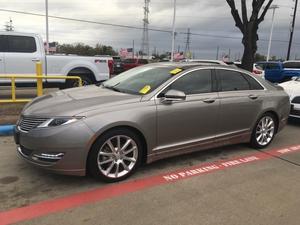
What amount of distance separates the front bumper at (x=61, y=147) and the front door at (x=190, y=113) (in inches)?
43.9

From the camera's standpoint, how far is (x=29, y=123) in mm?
4090

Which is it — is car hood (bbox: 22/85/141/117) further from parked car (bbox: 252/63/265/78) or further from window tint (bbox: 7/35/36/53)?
parked car (bbox: 252/63/265/78)

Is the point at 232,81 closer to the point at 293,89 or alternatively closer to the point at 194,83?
the point at 194,83

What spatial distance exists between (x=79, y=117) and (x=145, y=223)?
4.78 ft

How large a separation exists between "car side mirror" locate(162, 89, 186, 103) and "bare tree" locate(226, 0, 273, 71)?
1028 cm

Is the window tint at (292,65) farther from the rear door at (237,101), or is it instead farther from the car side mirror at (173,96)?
the car side mirror at (173,96)

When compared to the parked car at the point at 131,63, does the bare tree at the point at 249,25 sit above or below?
above

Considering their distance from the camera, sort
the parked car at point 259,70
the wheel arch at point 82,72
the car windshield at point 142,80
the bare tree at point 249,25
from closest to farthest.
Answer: the car windshield at point 142,80, the wheel arch at point 82,72, the bare tree at point 249,25, the parked car at point 259,70

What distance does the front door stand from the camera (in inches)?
180

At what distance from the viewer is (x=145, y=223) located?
10.8ft

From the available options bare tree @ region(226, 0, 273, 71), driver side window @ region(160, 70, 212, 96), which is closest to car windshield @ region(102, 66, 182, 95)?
driver side window @ region(160, 70, 212, 96)

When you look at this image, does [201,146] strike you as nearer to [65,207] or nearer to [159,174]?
[159,174]

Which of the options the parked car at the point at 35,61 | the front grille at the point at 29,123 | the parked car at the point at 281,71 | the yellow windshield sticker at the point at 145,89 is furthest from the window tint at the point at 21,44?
the parked car at the point at 281,71

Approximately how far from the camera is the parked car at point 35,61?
406 inches
